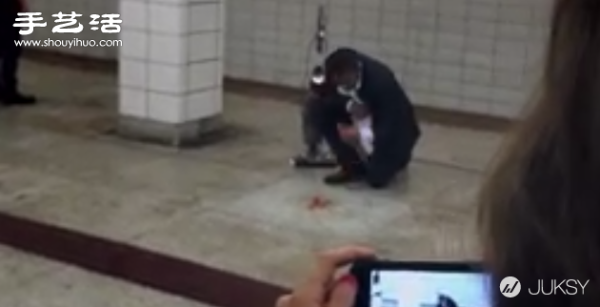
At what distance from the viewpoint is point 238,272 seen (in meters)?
3.84

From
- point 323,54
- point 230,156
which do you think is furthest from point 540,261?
point 323,54

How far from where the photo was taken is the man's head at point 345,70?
4.75 m

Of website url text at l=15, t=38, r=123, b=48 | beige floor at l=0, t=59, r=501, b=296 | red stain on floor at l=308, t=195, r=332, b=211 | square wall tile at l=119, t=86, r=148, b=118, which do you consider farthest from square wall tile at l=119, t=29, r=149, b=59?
website url text at l=15, t=38, r=123, b=48

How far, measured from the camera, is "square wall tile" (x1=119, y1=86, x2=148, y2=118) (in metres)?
5.59

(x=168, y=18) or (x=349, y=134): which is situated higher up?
(x=168, y=18)

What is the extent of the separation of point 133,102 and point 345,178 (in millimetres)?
1389

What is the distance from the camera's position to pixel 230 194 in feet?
15.5

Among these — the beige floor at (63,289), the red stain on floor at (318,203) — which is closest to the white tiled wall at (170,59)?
the red stain on floor at (318,203)

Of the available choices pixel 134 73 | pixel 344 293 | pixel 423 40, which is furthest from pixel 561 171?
pixel 423 40

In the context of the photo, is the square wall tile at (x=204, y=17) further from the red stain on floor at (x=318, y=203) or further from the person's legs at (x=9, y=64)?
the person's legs at (x=9, y=64)

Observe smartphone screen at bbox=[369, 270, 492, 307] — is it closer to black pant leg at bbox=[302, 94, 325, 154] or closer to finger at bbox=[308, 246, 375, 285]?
finger at bbox=[308, 246, 375, 285]

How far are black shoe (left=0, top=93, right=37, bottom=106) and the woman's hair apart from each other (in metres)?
6.05

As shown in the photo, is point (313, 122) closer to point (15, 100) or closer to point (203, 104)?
point (203, 104)

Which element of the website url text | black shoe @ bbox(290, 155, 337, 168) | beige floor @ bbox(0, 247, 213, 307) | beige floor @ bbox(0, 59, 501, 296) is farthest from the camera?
the website url text
